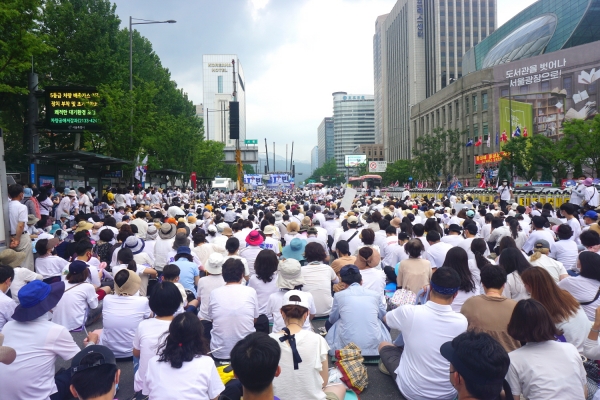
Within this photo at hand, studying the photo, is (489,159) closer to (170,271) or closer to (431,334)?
(170,271)

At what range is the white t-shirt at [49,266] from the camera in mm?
7828

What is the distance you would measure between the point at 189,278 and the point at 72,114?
57.1 feet

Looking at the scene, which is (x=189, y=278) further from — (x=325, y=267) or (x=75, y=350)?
(x=75, y=350)

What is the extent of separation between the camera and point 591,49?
49969mm

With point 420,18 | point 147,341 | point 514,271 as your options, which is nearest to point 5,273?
point 147,341

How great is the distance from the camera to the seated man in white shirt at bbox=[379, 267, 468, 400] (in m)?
4.19

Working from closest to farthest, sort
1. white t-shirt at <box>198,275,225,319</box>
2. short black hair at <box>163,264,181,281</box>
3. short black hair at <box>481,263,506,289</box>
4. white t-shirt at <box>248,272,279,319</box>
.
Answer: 1. short black hair at <box>481,263,506,289</box>
2. short black hair at <box>163,264,181,281</box>
3. white t-shirt at <box>198,275,225,319</box>
4. white t-shirt at <box>248,272,279,319</box>

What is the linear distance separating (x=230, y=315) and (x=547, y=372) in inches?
131

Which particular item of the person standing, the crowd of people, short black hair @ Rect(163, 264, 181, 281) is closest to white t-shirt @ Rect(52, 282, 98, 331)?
the crowd of people

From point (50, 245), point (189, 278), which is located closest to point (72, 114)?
point (50, 245)

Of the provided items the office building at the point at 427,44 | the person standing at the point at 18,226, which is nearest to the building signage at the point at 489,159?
the office building at the point at 427,44

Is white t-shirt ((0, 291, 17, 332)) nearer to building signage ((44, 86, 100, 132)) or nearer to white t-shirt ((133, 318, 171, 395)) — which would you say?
white t-shirt ((133, 318, 171, 395))

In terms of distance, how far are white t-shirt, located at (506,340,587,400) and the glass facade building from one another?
68.2 metres

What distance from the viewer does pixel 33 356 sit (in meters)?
3.99
